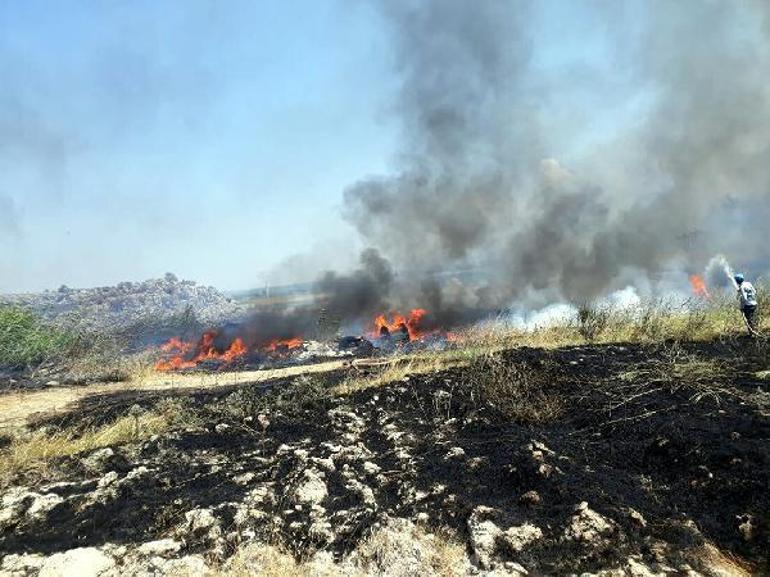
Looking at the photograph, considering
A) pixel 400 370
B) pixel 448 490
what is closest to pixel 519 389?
pixel 448 490

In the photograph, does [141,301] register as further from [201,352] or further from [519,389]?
[519,389]

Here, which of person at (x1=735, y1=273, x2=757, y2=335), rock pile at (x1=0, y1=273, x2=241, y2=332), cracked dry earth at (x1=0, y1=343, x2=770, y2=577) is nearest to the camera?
cracked dry earth at (x1=0, y1=343, x2=770, y2=577)

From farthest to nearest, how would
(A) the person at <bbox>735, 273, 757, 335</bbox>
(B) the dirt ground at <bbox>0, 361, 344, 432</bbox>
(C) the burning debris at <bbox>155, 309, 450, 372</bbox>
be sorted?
(C) the burning debris at <bbox>155, 309, 450, 372</bbox> → (B) the dirt ground at <bbox>0, 361, 344, 432</bbox> → (A) the person at <bbox>735, 273, 757, 335</bbox>

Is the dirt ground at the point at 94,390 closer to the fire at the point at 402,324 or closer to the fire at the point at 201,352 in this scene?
the fire at the point at 201,352

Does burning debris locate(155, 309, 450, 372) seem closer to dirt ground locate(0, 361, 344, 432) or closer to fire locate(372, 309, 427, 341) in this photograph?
fire locate(372, 309, 427, 341)

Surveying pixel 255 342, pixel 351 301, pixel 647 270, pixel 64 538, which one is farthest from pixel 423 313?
pixel 64 538

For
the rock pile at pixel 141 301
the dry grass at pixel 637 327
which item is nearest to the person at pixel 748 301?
the dry grass at pixel 637 327

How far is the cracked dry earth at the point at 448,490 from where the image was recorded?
3646mm

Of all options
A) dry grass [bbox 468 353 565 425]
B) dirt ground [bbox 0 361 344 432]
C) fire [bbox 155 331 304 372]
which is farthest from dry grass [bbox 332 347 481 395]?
fire [bbox 155 331 304 372]

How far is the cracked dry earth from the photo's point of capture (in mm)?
3646

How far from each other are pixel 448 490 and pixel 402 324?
2136cm

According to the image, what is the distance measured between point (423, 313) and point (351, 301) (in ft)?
15.3

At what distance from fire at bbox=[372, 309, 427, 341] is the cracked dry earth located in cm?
1831

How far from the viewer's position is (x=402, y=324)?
25.9 m
